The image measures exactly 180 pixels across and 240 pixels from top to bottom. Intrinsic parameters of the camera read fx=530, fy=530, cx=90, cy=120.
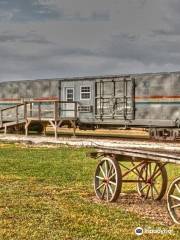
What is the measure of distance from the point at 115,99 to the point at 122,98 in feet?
1.90

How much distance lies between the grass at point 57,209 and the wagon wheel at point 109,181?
10.7 inches

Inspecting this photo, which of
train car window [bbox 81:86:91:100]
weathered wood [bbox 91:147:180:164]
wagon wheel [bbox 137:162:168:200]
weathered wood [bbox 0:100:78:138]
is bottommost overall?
wagon wheel [bbox 137:162:168:200]

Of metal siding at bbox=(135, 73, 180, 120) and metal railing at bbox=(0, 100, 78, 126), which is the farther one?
metal railing at bbox=(0, 100, 78, 126)

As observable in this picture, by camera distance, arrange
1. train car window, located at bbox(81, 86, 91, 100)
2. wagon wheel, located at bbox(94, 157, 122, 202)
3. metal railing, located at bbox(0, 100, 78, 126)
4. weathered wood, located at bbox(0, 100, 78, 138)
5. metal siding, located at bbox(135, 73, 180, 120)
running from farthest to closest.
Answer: train car window, located at bbox(81, 86, 91, 100) < metal railing, located at bbox(0, 100, 78, 126) < weathered wood, located at bbox(0, 100, 78, 138) < metal siding, located at bbox(135, 73, 180, 120) < wagon wheel, located at bbox(94, 157, 122, 202)

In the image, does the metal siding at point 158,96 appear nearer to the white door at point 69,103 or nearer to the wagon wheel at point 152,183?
the white door at point 69,103

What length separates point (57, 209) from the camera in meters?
10.1

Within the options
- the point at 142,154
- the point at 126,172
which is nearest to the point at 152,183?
the point at 126,172

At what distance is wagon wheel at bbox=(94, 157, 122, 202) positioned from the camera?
1088cm

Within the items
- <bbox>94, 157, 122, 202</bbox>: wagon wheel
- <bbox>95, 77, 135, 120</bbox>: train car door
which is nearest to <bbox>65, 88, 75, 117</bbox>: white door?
<bbox>95, 77, 135, 120</bbox>: train car door

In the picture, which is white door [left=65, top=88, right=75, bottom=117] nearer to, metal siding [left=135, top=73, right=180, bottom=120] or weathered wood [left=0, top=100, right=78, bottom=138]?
weathered wood [left=0, top=100, right=78, bottom=138]

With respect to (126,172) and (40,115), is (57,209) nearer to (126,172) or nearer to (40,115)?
(126,172)

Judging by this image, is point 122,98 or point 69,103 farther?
point 69,103

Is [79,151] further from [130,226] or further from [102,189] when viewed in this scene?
[130,226]

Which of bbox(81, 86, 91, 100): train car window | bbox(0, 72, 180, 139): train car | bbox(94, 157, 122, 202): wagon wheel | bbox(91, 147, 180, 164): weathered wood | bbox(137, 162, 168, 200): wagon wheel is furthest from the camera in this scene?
bbox(81, 86, 91, 100): train car window
